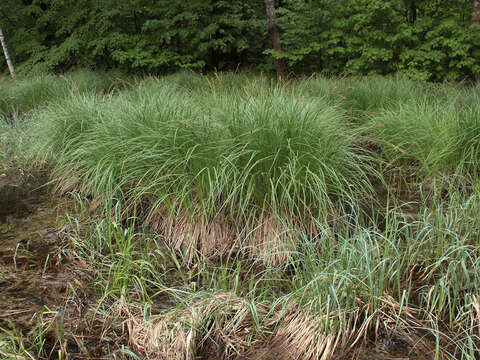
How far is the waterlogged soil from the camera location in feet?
7.50

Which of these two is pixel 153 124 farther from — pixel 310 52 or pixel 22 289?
pixel 310 52

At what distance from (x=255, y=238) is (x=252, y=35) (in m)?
8.84

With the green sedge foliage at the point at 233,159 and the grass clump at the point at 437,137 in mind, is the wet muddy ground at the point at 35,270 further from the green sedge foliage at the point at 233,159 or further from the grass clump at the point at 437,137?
the grass clump at the point at 437,137

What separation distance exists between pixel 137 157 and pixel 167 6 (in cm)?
794

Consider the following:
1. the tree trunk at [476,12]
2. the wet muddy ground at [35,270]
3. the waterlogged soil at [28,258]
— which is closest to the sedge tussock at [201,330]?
the wet muddy ground at [35,270]

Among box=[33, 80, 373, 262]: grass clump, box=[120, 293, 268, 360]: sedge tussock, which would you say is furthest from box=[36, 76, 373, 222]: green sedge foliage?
box=[120, 293, 268, 360]: sedge tussock

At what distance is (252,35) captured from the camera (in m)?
10.6

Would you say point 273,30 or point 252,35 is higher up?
point 273,30

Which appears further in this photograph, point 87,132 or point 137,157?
point 87,132

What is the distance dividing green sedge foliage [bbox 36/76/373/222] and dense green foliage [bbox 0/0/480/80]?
5098mm

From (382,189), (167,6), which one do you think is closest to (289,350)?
(382,189)

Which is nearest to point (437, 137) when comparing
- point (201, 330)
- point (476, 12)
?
point (201, 330)

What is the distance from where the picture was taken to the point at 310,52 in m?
9.24

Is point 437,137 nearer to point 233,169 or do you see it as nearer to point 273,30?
point 233,169
